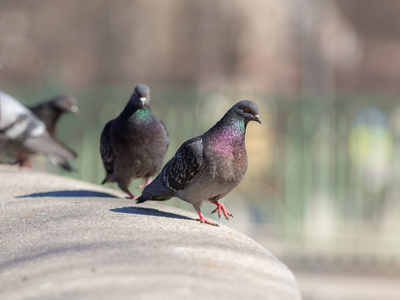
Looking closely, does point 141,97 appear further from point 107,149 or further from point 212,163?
point 212,163

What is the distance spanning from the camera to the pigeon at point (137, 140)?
5027 mm

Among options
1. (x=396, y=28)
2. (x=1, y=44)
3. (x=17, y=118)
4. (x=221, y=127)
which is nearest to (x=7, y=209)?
(x=221, y=127)

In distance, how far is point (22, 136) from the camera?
24.1 ft

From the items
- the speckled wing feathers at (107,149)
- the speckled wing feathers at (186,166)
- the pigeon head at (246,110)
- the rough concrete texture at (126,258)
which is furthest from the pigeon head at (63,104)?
the pigeon head at (246,110)

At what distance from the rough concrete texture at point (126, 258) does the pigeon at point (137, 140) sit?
662 millimetres

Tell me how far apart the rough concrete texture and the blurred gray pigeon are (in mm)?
2940

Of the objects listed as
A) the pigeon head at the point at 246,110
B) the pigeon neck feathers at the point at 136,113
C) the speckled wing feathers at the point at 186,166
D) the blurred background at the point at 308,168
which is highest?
the pigeon head at the point at 246,110

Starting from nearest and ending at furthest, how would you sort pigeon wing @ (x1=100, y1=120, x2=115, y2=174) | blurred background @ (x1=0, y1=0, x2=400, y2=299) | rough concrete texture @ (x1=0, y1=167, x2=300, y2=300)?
rough concrete texture @ (x1=0, y1=167, x2=300, y2=300) < pigeon wing @ (x1=100, y1=120, x2=115, y2=174) < blurred background @ (x1=0, y1=0, x2=400, y2=299)

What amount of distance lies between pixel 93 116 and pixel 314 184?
154 inches

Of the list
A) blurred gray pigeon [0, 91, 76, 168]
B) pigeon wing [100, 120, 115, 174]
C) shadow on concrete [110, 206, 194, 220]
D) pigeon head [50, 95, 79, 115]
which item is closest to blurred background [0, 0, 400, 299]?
pigeon head [50, 95, 79, 115]

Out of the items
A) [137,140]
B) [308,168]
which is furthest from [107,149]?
[308,168]

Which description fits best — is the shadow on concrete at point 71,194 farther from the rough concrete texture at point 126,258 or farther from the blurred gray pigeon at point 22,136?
the blurred gray pigeon at point 22,136

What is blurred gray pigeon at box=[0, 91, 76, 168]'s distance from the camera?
7.33 meters

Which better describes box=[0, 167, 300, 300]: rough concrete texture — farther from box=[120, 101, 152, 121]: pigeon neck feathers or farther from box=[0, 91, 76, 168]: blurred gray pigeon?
box=[0, 91, 76, 168]: blurred gray pigeon
